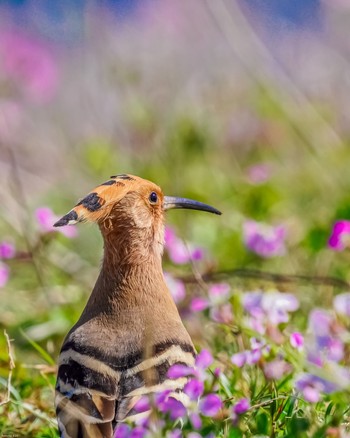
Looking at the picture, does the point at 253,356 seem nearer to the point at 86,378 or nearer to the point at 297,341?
the point at 297,341

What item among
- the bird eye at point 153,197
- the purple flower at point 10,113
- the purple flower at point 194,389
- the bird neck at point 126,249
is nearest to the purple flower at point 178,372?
the purple flower at point 194,389

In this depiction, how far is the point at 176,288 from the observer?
3.29m

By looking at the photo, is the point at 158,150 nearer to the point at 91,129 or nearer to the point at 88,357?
the point at 91,129

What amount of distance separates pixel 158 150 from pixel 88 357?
9.19 ft

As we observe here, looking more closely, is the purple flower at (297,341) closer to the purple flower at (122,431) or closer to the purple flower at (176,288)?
the purple flower at (122,431)

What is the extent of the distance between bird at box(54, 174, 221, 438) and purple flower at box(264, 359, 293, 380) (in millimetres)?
208

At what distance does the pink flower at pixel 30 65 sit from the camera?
5.34 meters

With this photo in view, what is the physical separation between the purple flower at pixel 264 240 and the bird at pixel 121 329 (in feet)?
3.43

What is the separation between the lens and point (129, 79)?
4.34 m

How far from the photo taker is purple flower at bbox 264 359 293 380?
2.37 m

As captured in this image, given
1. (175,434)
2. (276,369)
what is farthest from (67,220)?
(276,369)

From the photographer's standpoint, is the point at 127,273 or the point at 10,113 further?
the point at 10,113

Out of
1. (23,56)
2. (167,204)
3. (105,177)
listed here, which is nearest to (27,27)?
(23,56)

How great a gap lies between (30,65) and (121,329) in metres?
3.45
